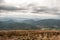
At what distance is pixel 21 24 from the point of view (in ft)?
9.61

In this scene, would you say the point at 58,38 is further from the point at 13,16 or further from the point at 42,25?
the point at 13,16

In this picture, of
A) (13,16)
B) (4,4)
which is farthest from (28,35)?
(4,4)

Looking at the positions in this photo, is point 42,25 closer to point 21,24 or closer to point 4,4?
point 21,24

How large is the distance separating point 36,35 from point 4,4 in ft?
3.31

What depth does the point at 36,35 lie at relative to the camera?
9.28 feet

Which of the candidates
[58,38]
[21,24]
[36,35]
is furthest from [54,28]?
[21,24]

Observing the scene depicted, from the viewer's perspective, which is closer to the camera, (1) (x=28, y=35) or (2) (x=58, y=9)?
(1) (x=28, y=35)

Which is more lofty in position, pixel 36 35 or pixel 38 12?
pixel 38 12

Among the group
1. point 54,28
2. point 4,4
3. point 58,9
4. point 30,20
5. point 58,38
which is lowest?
point 58,38

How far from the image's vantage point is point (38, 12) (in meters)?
2.99

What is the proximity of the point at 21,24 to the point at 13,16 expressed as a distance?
26 cm

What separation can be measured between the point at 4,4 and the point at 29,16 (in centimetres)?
63

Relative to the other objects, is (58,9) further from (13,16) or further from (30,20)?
(13,16)

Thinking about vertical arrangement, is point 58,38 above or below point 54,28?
below
